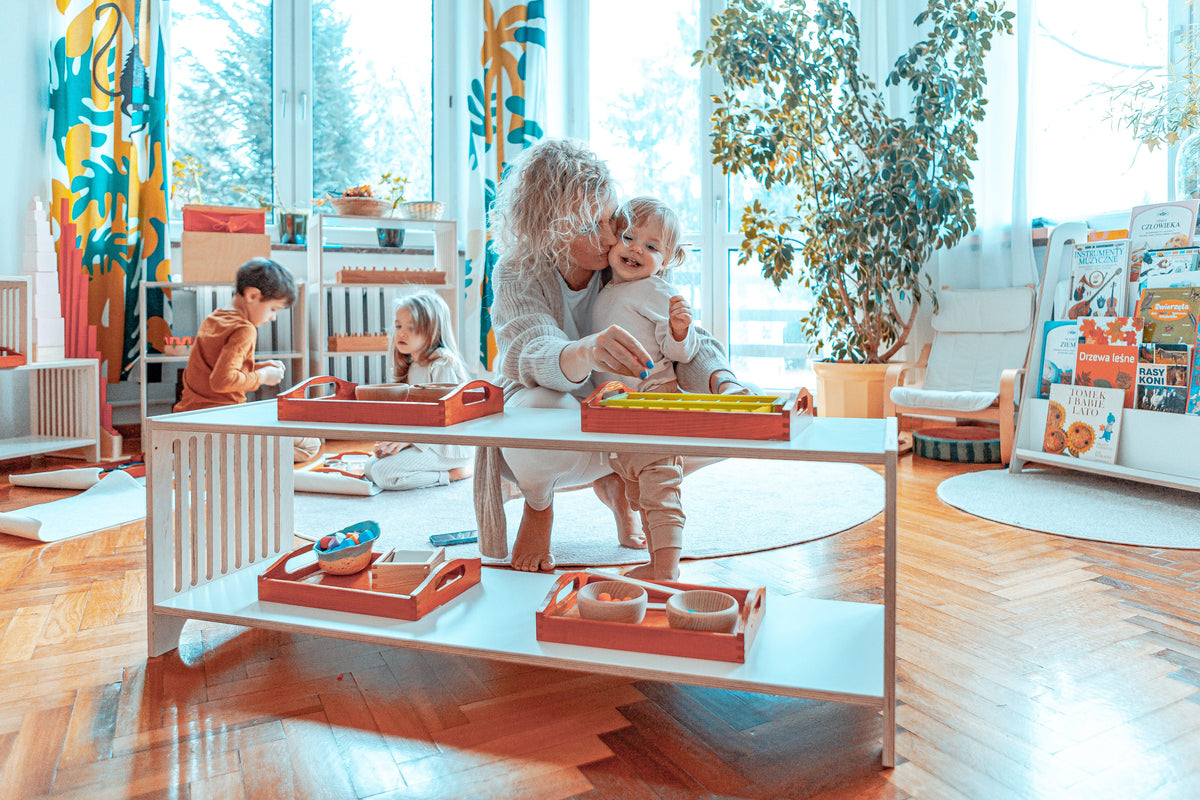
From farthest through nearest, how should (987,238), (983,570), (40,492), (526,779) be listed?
1. (987,238)
2. (40,492)
3. (983,570)
4. (526,779)

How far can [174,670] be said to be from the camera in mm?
1373

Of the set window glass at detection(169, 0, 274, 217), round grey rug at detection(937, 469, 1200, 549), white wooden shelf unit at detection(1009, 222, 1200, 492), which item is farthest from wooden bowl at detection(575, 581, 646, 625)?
window glass at detection(169, 0, 274, 217)

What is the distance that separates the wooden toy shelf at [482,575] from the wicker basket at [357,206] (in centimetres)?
248

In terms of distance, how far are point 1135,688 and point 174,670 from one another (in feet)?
4.82

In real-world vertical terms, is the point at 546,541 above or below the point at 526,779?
above

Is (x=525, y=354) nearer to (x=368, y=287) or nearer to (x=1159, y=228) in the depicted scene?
(x=1159, y=228)

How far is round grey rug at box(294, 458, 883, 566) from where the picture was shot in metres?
2.06

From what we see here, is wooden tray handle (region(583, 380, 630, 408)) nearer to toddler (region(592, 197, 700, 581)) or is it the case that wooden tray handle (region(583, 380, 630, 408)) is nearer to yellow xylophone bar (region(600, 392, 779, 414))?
yellow xylophone bar (region(600, 392, 779, 414))

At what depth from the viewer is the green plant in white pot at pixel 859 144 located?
3.55 m

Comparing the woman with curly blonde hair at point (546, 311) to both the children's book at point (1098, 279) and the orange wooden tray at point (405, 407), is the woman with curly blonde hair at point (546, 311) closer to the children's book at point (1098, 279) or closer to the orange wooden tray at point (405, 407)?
the orange wooden tray at point (405, 407)

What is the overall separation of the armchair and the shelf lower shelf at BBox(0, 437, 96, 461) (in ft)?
10.3

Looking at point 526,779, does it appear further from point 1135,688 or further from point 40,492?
point 40,492

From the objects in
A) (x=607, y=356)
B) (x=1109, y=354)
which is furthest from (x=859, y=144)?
(x=607, y=356)

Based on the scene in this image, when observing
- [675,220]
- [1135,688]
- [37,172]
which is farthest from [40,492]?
[1135,688]
